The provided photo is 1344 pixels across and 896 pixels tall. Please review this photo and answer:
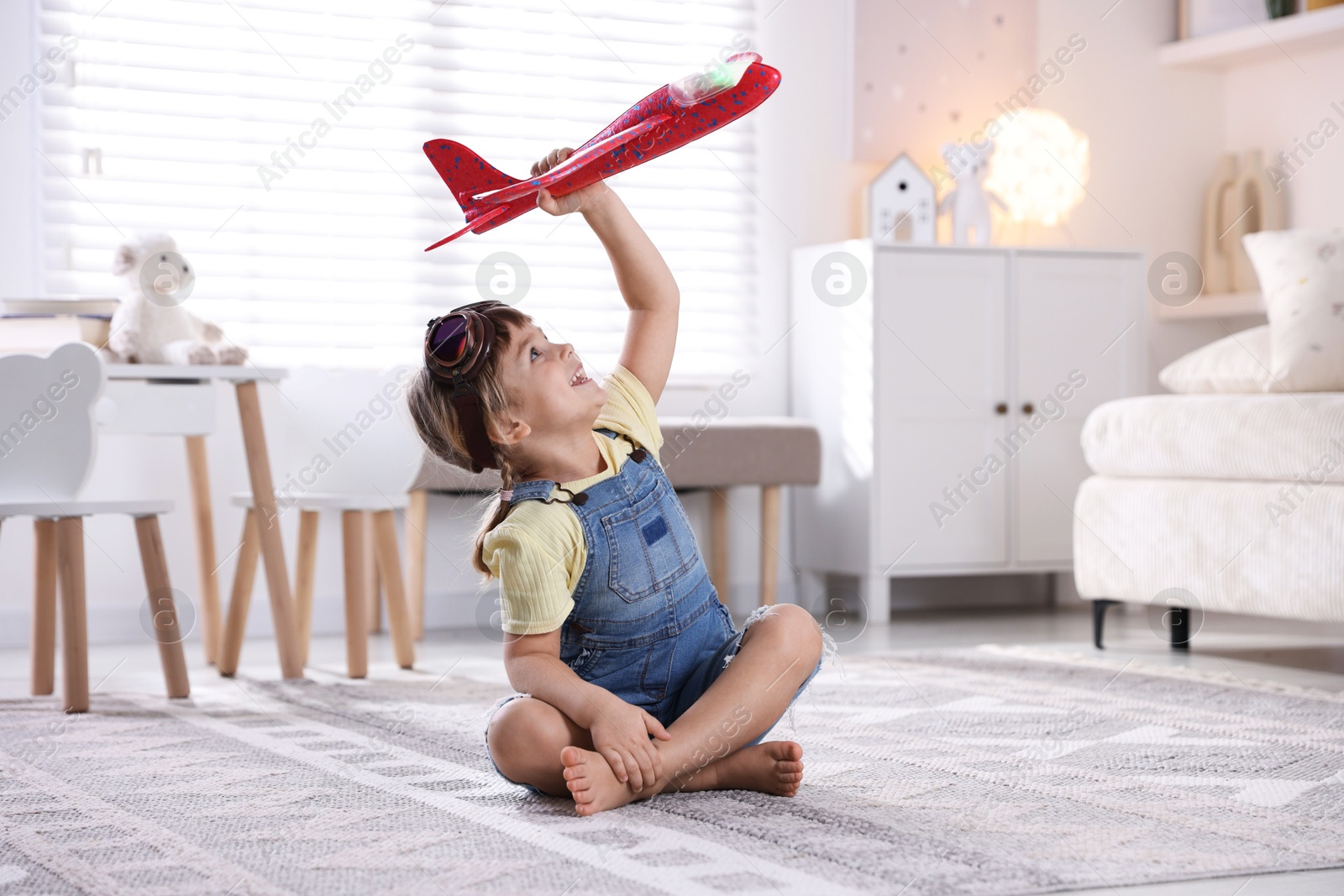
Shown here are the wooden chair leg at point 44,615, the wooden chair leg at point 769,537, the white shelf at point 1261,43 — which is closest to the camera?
the wooden chair leg at point 44,615

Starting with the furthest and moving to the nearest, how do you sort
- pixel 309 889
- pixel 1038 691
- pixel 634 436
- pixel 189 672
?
pixel 189 672 < pixel 1038 691 < pixel 634 436 < pixel 309 889

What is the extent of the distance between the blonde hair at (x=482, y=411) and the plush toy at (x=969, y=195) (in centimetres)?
241

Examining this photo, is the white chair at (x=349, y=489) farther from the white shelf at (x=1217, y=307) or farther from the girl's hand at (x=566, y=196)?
the white shelf at (x=1217, y=307)

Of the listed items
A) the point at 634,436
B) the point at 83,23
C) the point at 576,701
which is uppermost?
the point at 83,23

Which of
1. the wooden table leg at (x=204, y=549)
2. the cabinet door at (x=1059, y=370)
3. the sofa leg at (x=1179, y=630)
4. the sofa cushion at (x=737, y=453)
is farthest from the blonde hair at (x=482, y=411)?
the cabinet door at (x=1059, y=370)

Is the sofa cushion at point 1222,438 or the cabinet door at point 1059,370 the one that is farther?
the cabinet door at point 1059,370

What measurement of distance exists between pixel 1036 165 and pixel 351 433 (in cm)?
205

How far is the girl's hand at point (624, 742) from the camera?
51.3 inches

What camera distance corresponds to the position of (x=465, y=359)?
136cm

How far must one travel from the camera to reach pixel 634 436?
1468 millimetres

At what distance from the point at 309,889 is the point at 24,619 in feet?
7.27

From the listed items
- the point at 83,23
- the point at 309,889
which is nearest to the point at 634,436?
the point at 309,889

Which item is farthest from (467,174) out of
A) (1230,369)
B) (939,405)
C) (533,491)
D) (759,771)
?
(939,405)

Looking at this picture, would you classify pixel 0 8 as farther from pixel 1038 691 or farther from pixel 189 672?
pixel 1038 691
